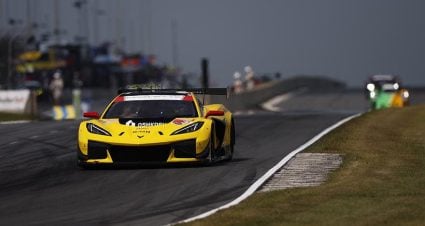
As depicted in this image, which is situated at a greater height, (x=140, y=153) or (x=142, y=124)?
(x=142, y=124)

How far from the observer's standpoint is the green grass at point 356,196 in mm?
11406

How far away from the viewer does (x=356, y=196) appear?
12.9 meters

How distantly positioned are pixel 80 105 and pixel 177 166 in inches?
1258

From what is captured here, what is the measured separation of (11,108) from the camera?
40156mm

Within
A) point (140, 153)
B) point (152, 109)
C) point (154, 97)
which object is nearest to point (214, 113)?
point (152, 109)

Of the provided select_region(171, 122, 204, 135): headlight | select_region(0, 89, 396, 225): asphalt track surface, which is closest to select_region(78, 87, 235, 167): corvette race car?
select_region(171, 122, 204, 135): headlight

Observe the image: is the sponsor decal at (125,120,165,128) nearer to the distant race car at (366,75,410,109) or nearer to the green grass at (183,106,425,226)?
the green grass at (183,106,425,226)

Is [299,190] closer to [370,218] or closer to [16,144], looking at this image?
[370,218]

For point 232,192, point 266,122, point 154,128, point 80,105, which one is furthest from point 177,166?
point 80,105

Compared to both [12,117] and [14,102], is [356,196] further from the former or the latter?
[14,102]

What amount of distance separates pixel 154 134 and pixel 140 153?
34 centimetres

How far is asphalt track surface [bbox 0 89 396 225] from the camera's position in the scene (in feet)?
40.8

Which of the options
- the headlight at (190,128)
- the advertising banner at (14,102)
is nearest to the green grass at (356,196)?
the headlight at (190,128)

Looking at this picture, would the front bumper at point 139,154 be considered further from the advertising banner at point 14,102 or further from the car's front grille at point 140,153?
the advertising banner at point 14,102
